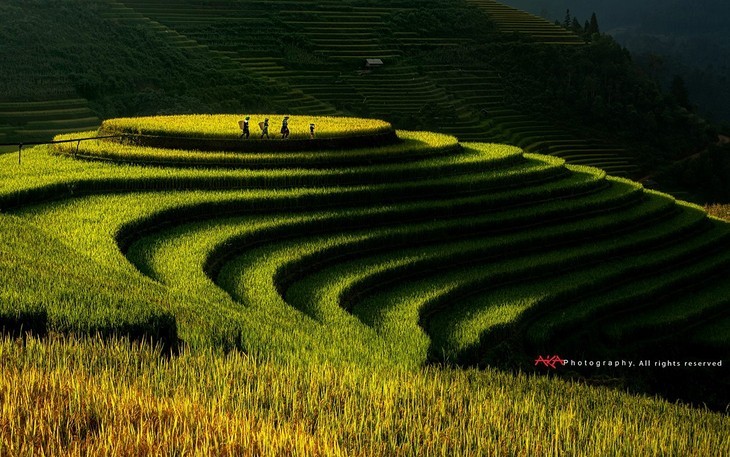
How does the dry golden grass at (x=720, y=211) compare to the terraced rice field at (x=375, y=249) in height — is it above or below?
below

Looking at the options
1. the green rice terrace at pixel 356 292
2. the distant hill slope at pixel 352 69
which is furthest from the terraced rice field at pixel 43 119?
the green rice terrace at pixel 356 292

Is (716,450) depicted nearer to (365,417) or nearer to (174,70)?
(365,417)

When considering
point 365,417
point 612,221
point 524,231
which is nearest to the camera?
point 365,417

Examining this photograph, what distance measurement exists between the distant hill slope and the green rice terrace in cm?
2236

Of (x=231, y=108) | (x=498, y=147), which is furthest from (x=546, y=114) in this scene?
(x=498, y=147)

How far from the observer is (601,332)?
54.0 feet

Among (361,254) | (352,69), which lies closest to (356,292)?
(361,254)

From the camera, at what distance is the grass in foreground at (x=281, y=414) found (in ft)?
15.0

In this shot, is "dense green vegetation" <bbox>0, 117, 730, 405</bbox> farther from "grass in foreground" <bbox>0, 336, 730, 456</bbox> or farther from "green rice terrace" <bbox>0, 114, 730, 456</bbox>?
"grass in foreground" <bbox>0, 336, 730, 456</bbox>

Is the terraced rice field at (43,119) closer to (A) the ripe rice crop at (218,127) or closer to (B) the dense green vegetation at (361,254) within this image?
(A) the ripe rice crop at (218,127)

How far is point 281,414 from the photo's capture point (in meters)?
5.50

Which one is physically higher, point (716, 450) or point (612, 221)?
point (716, 450)

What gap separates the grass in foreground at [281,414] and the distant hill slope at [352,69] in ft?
126

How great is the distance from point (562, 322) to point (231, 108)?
1373 inches
